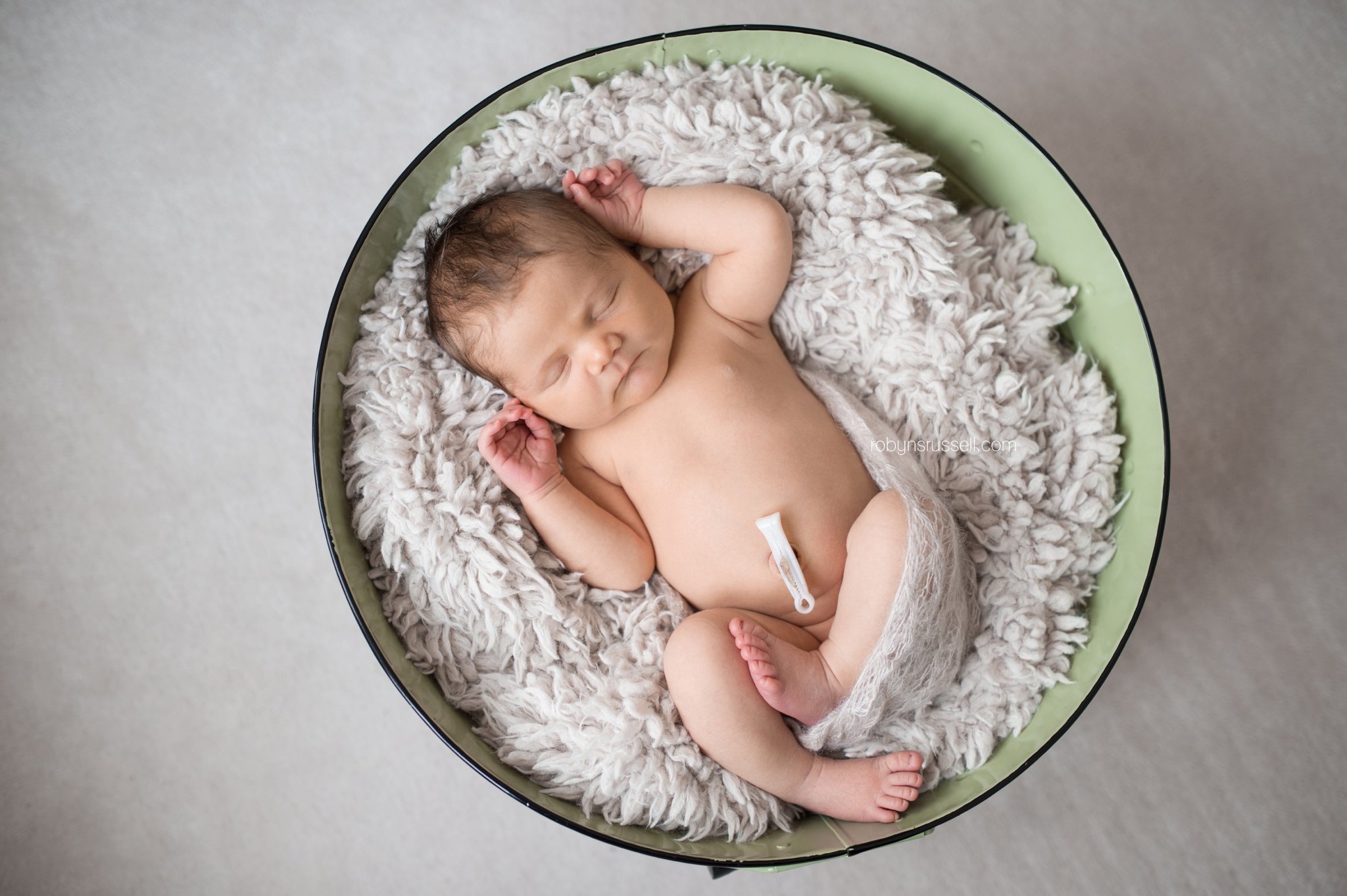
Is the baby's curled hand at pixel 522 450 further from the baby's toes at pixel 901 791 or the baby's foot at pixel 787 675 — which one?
the baby's toes at pixel 901 791

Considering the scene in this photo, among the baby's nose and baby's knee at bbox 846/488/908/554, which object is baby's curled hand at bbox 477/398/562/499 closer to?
the baby's nose

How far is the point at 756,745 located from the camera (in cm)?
93

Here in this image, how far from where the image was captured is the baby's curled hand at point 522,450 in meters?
1.00

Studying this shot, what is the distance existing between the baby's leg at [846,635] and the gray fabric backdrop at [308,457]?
0.44 metres

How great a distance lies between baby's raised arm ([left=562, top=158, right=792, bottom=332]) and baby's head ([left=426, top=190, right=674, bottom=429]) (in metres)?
0.07

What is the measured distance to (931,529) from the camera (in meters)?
0.91

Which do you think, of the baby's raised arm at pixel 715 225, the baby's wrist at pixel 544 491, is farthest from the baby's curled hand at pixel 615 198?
the baby's wrist at pixel 544 491

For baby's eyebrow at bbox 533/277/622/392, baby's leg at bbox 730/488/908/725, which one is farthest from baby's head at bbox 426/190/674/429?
baby's leg at bbox 730/488/908/725

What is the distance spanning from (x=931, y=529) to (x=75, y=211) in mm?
1494

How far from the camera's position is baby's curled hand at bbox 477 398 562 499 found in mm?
998

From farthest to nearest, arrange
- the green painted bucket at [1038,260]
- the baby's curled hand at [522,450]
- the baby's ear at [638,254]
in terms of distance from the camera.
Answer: the baby's ear at [638,254]
the baby's curled hand at [522,450]
the green painted bucket at [1038,260]

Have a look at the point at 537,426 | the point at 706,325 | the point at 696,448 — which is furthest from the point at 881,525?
the point at 537,426

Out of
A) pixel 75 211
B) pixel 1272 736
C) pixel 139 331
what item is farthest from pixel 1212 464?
pixel 75 211

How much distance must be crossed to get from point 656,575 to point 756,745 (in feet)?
0.89
